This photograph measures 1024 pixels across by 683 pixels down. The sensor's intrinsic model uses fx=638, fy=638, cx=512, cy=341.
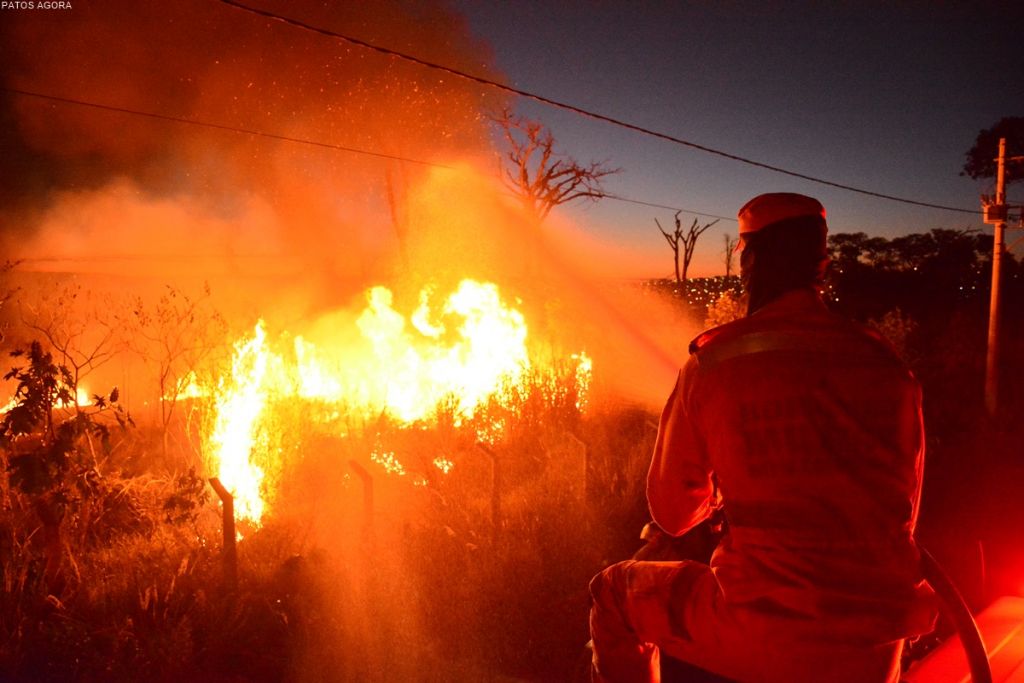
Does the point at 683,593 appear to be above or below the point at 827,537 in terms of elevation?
below

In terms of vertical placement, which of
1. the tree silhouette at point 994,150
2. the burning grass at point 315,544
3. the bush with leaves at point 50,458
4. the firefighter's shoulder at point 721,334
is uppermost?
the tree silhouette at point 994,150

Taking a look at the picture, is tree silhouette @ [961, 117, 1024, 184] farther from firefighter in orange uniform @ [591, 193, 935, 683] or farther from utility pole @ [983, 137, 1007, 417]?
firefighter in orange uniform @ [591, 193, 935, 683]

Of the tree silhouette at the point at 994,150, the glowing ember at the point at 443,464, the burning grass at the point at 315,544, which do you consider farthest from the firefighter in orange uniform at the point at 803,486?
the tree silhouette at the point at 994,150

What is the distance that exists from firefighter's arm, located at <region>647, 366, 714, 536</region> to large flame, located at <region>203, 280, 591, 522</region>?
567cm

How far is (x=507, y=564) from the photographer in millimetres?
5340

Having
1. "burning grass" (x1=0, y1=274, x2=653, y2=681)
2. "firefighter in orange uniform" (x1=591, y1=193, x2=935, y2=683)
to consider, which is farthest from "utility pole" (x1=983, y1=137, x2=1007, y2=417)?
"firefighter in orange uniform" (x1=591, y1=193, x2=935, y2=683)

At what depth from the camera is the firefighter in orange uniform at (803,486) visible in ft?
5.04

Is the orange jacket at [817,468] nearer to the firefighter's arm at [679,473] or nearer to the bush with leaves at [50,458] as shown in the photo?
the firefighter's arm at [679,473]

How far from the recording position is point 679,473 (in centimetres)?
185

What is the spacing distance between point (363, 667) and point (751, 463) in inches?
139

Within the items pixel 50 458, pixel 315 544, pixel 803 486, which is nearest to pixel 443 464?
pixel 315 544

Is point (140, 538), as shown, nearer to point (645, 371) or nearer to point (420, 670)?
point (420, 670)

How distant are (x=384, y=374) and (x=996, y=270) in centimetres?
1699

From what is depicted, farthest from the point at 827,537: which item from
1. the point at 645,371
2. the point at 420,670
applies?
the point at 645,371
